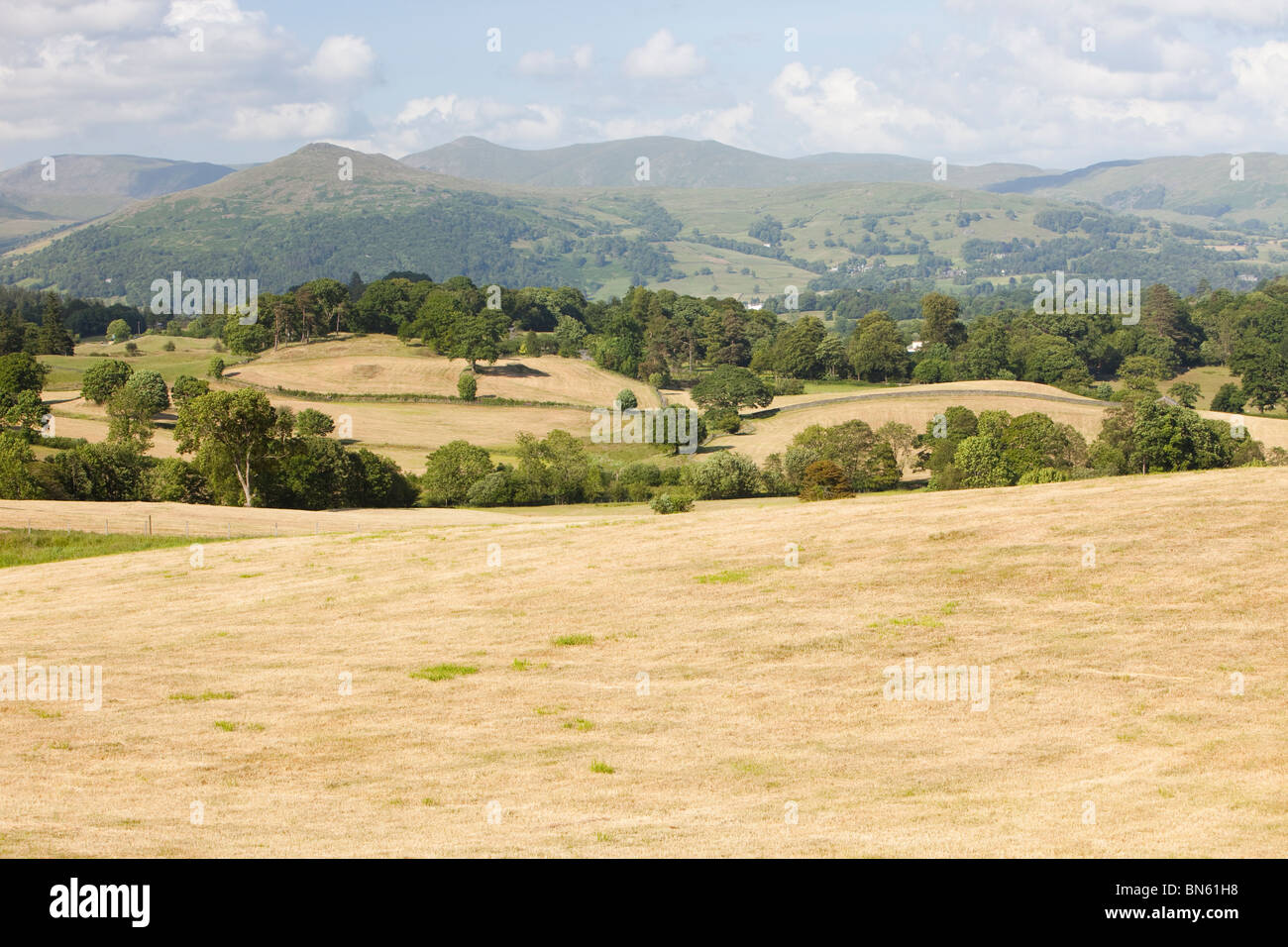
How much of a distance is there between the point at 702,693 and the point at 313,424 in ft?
327

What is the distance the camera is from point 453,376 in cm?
17588

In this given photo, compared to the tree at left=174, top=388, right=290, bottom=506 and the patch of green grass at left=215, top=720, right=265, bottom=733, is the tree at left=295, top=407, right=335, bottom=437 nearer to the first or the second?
the tree at left=174, top=388, right=290, bottom=506

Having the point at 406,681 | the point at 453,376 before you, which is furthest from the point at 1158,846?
the point at 453,376

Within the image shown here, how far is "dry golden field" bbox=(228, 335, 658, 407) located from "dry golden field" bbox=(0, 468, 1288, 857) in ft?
380

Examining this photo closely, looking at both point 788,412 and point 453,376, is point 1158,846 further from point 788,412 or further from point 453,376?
point 453,376

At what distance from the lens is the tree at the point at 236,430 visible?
91.9m

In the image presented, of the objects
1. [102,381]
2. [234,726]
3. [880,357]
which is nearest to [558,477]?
[102,381]

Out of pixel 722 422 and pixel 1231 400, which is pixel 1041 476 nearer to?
pixel 722 422

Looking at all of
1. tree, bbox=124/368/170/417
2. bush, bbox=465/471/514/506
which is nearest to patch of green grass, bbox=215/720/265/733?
bush, bbox=465/471/514/506

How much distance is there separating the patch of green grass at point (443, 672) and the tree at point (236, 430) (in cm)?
6363

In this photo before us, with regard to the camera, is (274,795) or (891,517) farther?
(891,517)

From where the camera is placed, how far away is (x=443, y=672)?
34.1 meters
